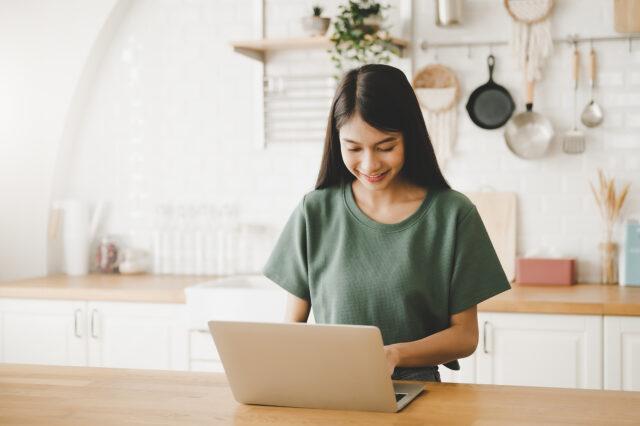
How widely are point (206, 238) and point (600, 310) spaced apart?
2.07 m

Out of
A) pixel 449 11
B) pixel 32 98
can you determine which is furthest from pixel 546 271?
pixel 32 98

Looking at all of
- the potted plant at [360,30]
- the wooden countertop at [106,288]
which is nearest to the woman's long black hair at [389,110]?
the potted plant at [360,30]

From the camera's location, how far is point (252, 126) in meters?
4.45

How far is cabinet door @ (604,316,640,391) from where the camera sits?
11.2 feet

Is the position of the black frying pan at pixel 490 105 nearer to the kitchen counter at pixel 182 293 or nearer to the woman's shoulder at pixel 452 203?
the kitchen counter at pixel 182 293

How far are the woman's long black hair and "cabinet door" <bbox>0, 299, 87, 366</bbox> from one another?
91.2 inches

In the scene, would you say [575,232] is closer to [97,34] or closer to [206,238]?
Result: [206,238]

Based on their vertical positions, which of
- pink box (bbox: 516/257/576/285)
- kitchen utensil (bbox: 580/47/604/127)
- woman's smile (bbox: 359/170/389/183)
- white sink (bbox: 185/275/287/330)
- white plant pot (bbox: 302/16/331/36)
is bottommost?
white sink (bbox: 185/275/287/330)

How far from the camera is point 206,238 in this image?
177 inches

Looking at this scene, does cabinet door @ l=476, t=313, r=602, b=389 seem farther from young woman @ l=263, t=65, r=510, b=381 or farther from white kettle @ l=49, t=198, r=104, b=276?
white kettle @ l=49, t=198, r=104, b=276

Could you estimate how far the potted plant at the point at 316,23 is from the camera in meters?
4.08

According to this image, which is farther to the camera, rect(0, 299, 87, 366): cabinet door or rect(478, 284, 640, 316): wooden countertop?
rect(0, 299, 87, 366): cabinet door

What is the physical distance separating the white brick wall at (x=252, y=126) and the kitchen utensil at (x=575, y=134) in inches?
1.3

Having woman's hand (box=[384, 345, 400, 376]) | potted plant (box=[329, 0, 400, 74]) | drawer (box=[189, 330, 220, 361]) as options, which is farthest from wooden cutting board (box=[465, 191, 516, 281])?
woman's hand (box=[384, 345, 400, 376])
